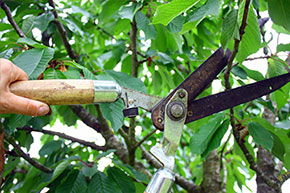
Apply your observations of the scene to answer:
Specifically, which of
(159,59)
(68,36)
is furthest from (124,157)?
(68,36)

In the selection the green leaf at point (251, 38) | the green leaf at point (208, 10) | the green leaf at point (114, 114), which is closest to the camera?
the green leaf at point (208, 10)

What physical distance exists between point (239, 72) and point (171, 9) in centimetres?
45

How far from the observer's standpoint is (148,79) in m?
2.15

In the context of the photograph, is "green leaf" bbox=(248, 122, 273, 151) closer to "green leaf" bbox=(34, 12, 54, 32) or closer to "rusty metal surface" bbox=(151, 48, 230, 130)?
"rusty metal surface" bbox=(151, 48, 230, 130)

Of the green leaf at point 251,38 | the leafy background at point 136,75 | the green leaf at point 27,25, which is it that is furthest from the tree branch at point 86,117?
the green leaf at point 251,38

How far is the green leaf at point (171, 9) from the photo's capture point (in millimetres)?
763

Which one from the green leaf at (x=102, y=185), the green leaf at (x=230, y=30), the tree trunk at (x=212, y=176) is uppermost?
the green leaf at (x=230, y=30)

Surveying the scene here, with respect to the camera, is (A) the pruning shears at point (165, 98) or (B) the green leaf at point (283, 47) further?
(B) the green leaf at point (283, 47)

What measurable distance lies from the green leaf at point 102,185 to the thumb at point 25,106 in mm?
542

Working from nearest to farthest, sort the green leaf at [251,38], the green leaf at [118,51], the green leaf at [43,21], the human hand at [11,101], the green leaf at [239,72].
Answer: the human hand at [11,101] → the green leaf at [251,38] → the green leaf at [239,72] → the green leaf at [43,21] → the green leaf at [118,51]

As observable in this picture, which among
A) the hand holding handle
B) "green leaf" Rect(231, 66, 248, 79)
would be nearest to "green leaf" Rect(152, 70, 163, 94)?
"green leaf" Rect(231, 66, 248, 79)

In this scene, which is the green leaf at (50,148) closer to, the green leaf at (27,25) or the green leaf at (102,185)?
the green leaf at (102,185)

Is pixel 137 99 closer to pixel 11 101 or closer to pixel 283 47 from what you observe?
pixel 11 101

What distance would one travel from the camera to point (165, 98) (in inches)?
32.8
